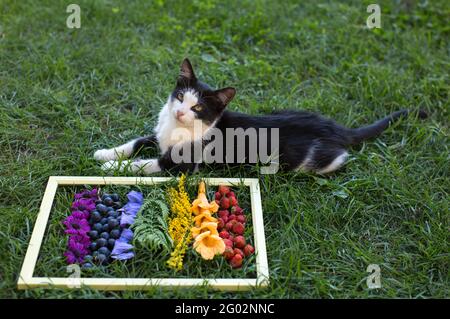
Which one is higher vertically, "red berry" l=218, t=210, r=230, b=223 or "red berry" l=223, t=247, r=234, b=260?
"red berry" l=218, t=210, r=230, b=223

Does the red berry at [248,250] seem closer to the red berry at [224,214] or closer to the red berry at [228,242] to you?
the red berry at [228,242]

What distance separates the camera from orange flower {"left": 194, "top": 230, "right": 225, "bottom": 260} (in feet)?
7.32

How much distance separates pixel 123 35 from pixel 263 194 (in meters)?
1.73

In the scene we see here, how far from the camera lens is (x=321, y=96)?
129 inches

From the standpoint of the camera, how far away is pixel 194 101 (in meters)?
2.58

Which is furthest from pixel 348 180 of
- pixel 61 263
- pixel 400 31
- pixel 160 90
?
pixel 400 31

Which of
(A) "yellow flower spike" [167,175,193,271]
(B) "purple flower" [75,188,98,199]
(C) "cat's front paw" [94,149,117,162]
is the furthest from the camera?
(C) "cat's front paw" [94,149,117,162]

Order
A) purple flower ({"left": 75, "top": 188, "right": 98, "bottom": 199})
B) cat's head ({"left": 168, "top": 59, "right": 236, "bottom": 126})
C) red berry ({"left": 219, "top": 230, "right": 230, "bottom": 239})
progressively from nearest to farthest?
1. red berry ({"left": 219, "top": 230, "right": 230, "bottom": 239})
2. purple flower ({"left": 75, "top": 188, "right": 98, "bottom": 199})
3. cat's head ({"left": 168, "top": 59, "right": 236, "bottom": 126})

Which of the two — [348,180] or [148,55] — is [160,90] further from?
[348,180]

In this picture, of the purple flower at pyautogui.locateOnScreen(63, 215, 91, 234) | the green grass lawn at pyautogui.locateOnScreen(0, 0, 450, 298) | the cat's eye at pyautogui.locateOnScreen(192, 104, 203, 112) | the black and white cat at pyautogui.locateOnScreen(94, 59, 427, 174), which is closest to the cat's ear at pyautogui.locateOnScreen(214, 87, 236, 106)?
the black and white cat at pyautogui.locateOnScreen(94, 59, 427, 174)

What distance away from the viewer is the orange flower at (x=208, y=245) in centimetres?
223

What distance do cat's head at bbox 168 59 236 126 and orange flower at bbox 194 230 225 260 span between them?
2.04 feet

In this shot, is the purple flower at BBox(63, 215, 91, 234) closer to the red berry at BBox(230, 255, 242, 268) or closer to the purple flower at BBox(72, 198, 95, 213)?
the purple flower at BBox(72, 198, 95, 213)

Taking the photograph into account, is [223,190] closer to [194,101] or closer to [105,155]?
[194,101]
